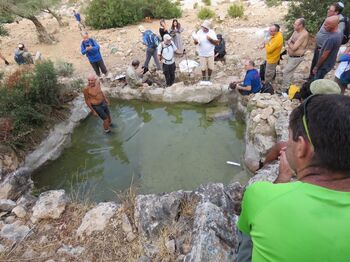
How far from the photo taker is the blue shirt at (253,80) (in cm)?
646

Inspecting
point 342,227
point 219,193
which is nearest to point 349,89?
point 219,193

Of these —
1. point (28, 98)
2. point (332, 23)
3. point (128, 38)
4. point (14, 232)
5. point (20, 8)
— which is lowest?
point (14, 232)

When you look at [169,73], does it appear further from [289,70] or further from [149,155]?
[289,70]

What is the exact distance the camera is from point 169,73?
807 centimetres

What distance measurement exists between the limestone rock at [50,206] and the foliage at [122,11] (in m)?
11.0

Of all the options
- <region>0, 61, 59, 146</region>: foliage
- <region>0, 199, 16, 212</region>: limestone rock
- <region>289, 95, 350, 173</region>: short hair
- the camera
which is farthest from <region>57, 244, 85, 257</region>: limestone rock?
the camera

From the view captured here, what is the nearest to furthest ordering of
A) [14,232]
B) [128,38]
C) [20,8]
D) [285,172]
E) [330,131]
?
[330,131] → [285,172] → [14,232] → [20,8] → [128,38]

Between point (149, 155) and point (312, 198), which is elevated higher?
point (312, 198)

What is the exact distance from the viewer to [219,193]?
376 centimetres

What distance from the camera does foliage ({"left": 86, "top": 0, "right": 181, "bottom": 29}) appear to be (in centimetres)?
1362

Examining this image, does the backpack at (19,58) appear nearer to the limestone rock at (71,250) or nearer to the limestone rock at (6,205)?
the limestone rock at (6,205)

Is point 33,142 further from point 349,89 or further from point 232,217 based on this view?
point 349,89

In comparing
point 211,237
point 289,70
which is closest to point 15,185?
point 211,237

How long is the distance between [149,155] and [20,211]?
8.96ft
